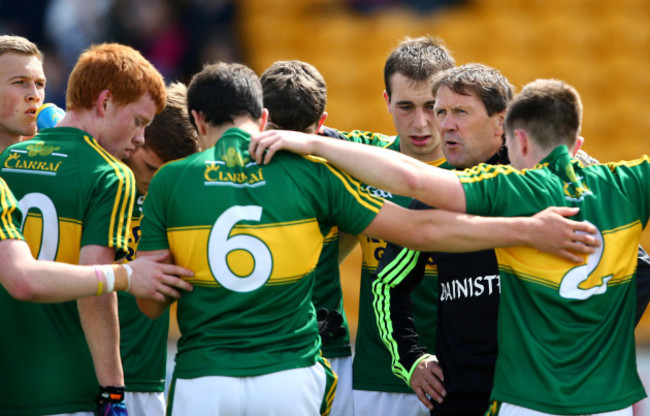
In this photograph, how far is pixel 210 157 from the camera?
12.0 ft

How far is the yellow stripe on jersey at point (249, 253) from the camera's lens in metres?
3.57

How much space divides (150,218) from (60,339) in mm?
786

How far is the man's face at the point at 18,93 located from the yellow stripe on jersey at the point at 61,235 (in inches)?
40.3

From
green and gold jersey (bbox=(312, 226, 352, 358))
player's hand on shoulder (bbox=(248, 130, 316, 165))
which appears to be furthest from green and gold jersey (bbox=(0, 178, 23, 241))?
green and gold jersey (bbox=(312, 226, 352, 358))

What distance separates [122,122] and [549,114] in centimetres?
183

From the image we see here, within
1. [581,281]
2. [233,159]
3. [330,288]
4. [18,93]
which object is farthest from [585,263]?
[18,93]

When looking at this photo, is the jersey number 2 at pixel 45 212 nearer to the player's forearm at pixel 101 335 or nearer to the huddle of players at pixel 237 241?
the huddle of players at pixel 237 241

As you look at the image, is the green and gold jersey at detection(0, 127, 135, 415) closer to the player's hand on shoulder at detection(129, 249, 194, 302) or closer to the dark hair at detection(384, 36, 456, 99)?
the player's hand on shoulder at detection(129, 249, 194, 302)

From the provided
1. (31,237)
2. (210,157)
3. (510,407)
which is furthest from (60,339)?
(510,407)

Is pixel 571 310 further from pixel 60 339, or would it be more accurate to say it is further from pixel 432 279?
pixel 60 339

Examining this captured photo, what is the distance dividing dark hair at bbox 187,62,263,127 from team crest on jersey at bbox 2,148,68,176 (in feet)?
2.14

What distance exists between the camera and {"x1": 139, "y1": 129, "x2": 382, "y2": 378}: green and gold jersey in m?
3.57

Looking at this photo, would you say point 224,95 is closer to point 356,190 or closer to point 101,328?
point 356,190

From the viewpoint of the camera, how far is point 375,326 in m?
5.00
